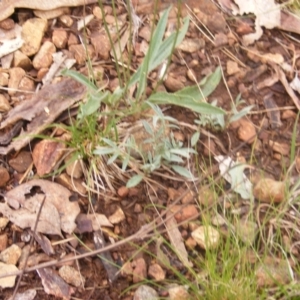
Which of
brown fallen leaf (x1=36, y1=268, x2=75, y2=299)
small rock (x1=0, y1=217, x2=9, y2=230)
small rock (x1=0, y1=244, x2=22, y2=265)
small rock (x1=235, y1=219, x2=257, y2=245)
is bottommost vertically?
brown fallen leaf (x1=36, y1=268, x2=75, y2=299)

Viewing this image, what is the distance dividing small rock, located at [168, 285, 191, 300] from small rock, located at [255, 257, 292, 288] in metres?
0.18

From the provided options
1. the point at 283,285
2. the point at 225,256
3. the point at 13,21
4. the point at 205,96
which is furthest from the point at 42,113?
the point at 283,285

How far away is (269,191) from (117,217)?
0.41 m

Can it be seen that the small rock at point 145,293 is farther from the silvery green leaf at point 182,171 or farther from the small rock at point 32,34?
the small rock at point 32,34

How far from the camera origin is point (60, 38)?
1.72 m

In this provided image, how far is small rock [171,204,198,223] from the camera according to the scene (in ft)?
4.99

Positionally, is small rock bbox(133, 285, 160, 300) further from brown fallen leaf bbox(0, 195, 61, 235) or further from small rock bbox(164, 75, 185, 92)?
small rock bbox(164, 75, 185, 92)

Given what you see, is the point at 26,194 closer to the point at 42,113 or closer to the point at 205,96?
the point at 42,113

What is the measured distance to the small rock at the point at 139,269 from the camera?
4.68 ft

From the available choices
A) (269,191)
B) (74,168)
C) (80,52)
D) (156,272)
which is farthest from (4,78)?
(269,191)

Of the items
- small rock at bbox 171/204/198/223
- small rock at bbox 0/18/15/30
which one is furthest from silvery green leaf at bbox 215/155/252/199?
small rock at bbox 0/18/15/30

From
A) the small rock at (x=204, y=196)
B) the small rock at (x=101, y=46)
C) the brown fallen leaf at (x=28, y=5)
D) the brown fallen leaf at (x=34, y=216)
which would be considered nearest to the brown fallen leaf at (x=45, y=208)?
the brown fallen leaf at (x=34, y=216)

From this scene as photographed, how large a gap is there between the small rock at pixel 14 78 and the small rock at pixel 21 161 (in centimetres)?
19

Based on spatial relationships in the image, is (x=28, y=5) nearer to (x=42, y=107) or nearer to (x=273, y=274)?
(x=42, y=107)
